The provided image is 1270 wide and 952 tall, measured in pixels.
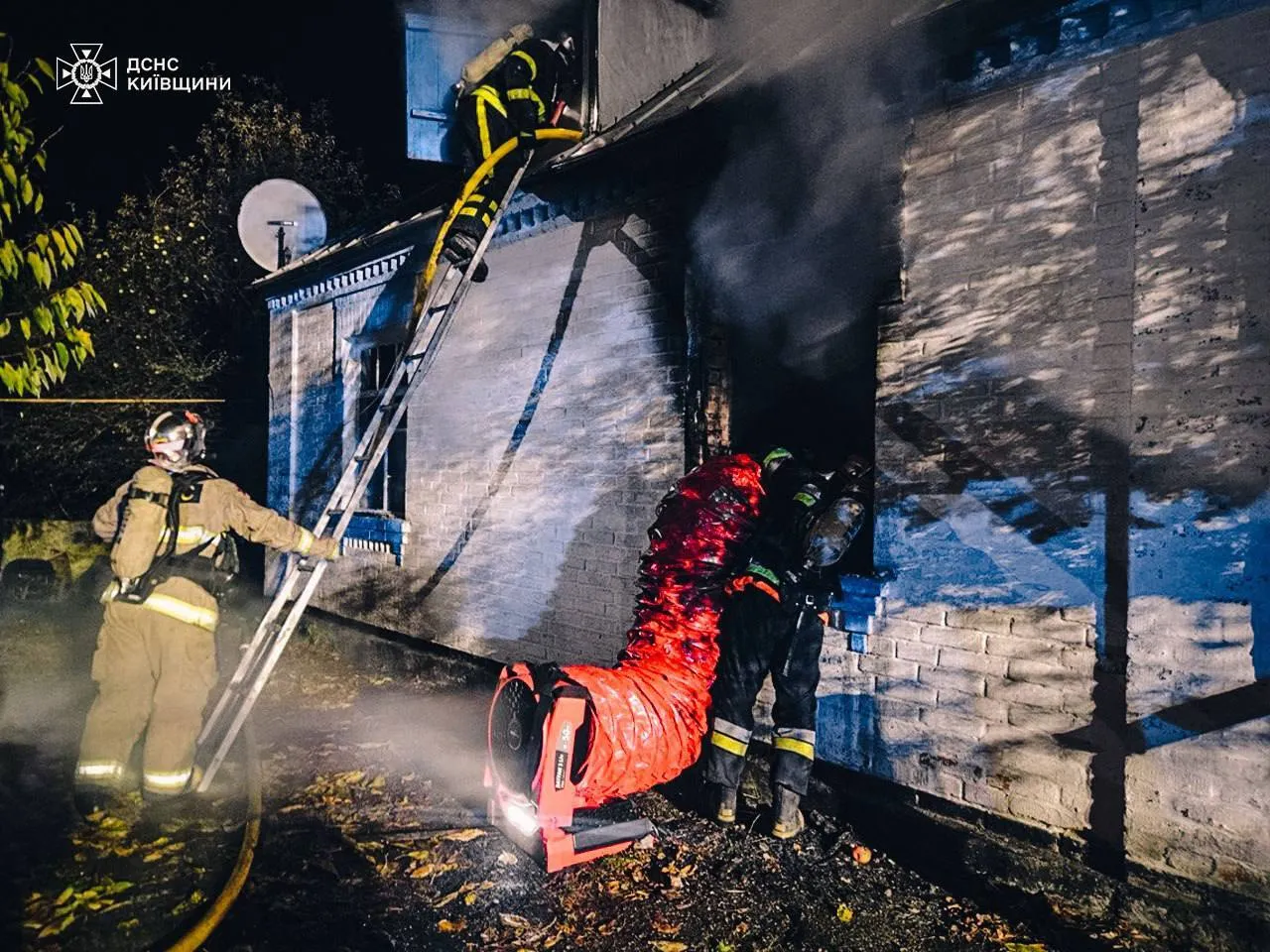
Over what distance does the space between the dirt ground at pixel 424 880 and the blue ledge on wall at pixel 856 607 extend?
115 cm

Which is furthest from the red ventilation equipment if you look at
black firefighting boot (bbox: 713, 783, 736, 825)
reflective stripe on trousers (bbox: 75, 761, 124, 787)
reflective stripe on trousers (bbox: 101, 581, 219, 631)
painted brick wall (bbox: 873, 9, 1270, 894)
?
reflective stripe on trousers (bbox: 75, 761, 124, 787)

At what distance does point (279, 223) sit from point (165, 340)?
4.65 m

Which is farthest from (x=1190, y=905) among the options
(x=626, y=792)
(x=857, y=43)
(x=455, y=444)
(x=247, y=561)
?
(x=247, y=561)

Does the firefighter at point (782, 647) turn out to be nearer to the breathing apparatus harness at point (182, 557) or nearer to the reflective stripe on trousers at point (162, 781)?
the reflective stripe on trousers at point (162, 781)

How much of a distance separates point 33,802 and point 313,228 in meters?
8.42

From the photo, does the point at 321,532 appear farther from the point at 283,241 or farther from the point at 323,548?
the point at 283,241

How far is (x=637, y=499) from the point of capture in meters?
5.22

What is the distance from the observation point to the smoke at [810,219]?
4098 millimetres

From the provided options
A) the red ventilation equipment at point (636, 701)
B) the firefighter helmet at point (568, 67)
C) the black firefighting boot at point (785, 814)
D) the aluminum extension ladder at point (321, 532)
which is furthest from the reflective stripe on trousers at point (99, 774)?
the firefighter helmet at point (568, 67)

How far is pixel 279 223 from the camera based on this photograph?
10.1 metres

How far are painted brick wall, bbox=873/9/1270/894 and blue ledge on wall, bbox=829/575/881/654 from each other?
0.29ft

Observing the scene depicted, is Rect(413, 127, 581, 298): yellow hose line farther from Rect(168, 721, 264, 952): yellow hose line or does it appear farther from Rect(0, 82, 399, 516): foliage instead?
Rect(0, 82, 399, 516): foliage

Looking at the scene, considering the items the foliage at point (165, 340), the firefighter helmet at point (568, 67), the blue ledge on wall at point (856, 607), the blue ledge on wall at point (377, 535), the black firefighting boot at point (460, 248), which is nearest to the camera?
the blue ledge on wall at point (856, 607)

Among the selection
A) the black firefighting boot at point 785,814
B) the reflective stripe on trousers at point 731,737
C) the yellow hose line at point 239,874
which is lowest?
the yellow hose line at point 239,874
